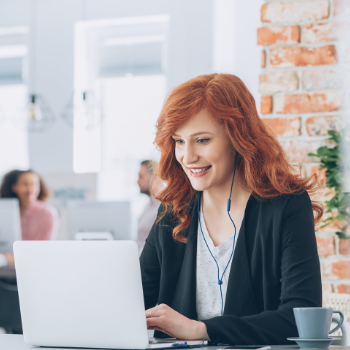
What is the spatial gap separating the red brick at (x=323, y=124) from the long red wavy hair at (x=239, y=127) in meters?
0.54

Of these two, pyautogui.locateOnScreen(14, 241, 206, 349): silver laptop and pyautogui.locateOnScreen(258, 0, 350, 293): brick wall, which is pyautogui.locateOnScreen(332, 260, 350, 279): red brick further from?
pyautogui.locateOnScreen(14, 241, 206, 349): silver laptop

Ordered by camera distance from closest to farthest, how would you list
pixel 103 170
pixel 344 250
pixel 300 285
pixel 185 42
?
pixel 300 285 < pixel 344 250 < pixel 185 42 < pixel 103 170

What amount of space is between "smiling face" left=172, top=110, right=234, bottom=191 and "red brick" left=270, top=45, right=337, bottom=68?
2.39 ft

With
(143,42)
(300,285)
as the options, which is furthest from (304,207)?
(143,42)

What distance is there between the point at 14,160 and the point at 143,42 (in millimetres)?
1900

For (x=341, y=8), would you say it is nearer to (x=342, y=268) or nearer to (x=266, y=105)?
(x=266, y=105)

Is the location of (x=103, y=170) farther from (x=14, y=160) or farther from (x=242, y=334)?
(x=242, y=334)

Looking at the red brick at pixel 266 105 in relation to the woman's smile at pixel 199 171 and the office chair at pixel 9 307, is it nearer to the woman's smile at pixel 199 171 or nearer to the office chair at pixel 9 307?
the woman's smile at pixel 199 171

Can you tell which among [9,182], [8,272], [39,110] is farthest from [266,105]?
[39,110]

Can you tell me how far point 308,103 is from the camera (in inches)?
80.7

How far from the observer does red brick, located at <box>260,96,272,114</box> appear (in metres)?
2.08

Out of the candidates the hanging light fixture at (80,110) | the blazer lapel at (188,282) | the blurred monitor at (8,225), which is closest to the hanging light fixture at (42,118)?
the hanging light fixture at (80,110)

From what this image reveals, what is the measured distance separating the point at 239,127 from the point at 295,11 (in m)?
0.83

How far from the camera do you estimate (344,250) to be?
79.0 inches
